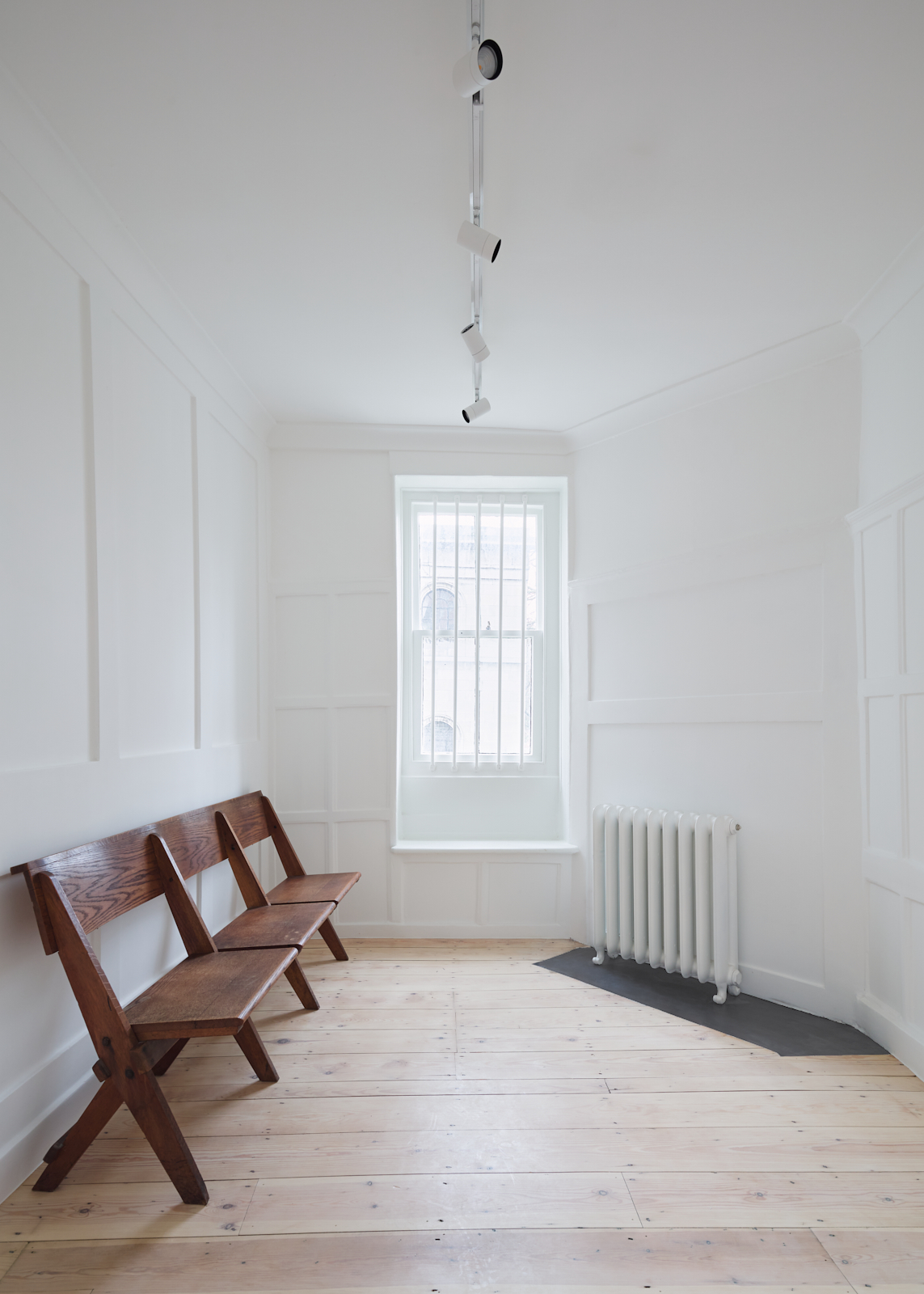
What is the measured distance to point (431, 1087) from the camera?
2.88 metres

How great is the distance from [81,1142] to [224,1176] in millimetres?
422

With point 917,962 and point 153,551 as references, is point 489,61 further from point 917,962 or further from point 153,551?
point 917,962

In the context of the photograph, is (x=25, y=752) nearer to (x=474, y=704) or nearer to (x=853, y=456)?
(x=474, y=704)

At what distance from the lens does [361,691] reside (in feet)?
15.8

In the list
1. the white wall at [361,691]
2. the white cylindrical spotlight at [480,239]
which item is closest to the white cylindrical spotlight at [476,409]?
the white wall at [361,691]

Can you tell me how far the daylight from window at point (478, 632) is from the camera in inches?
200

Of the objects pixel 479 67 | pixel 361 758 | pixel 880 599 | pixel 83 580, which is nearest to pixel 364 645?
pixel 361 758

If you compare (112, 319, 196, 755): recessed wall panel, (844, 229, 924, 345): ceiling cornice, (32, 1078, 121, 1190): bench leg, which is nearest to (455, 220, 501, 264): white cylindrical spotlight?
(112, 319, 196, 755): recessed wall panel

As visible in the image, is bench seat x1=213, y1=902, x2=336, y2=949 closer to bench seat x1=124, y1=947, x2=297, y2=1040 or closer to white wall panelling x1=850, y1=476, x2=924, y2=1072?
bench seat x1=124, y1=947, x2=297, y2=1040

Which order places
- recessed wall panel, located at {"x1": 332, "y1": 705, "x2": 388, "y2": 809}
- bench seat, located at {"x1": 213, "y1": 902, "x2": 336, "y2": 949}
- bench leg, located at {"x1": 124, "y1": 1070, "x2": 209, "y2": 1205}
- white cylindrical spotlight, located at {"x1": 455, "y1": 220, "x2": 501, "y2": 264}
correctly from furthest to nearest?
recessed wall panel, located at {"x1": 332, "y1": 705, "x2": 388, "y2": 809}
bench seat, located at {"x1": 213, "y1": 902, "x2": 336, "y2": 949}
white cylindrical spotlight, located at {"x1": 455, "y1": 220, "x2": 501, "y2": 264}
bench leg, located at {"x1": 124, "y1": 1070, "x2": 209, "y2": 1205}

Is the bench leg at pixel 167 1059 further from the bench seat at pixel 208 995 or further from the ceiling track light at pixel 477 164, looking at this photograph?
the ceiling track light at pixel 477 164

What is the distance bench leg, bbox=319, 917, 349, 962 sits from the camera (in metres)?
4.20

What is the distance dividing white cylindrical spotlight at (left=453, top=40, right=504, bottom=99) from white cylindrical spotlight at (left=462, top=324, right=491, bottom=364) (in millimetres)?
1335

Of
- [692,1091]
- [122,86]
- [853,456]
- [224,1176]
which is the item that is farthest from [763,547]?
[224,1176]
